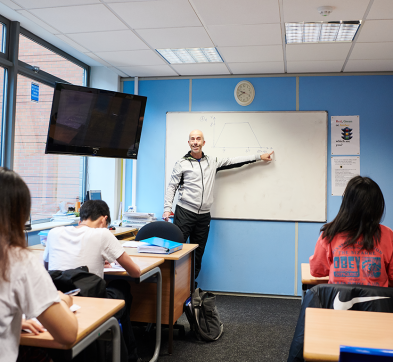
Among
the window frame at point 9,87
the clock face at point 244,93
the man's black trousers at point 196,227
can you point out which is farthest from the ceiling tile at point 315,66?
the window frame at point 9,87

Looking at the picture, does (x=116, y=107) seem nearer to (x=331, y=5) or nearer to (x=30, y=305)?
(x=331, y=5)

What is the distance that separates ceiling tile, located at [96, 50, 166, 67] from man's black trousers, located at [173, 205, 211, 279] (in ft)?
5.41

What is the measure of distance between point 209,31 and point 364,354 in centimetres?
298

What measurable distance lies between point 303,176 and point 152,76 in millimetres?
2218

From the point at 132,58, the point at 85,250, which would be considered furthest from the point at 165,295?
the point at 132,58

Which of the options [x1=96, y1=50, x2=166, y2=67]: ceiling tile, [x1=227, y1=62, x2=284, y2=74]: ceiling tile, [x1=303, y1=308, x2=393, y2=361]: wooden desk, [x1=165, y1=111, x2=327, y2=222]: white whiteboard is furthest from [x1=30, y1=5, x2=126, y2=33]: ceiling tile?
[x1=303, y1=308, x2=393, y2=361]: wooden desk

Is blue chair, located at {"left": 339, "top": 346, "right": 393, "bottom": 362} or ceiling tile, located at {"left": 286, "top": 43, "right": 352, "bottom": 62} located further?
ceiling tile, located at {"left": 286, "top": 43, "right": 352, "bottom": 62}

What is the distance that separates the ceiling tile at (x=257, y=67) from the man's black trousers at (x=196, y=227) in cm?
169

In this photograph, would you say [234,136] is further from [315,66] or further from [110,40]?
[110,40]

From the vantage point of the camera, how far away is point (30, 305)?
1193mm

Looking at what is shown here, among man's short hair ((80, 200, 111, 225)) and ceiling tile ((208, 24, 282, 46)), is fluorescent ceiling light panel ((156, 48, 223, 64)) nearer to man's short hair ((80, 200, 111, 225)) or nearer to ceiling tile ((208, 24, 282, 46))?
ceiling tile ((208, 24, 282, 46))

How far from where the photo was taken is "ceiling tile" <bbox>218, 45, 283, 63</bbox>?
380 centimetres

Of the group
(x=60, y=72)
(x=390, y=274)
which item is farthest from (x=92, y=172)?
(x=390, y=274)

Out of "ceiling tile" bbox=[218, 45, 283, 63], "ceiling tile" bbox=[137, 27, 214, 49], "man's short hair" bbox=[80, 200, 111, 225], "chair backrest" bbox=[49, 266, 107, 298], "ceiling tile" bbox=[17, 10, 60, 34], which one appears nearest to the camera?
"chair backrest" bbox=[49, 266, 107, 298]
